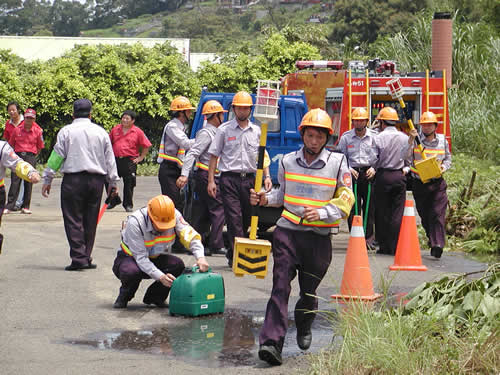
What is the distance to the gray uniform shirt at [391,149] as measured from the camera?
12.3m

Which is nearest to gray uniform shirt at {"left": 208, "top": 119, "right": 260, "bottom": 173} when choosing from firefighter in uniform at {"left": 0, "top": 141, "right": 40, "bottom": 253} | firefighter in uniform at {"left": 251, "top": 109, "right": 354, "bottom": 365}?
firefighter in uniform at {"left": 0, "top": 141, "right": 40, "bottom": 253}

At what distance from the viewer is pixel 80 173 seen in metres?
10.4

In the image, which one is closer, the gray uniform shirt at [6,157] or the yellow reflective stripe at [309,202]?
the yellow reflective stripe at [309,202]

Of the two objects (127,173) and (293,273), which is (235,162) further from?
(127,173)

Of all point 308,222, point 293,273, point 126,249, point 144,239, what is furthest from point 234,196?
point 308,222

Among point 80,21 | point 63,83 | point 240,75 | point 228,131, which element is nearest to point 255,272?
point 228,131

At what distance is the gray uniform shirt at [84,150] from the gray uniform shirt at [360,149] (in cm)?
357

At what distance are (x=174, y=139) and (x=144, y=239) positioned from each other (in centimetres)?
446

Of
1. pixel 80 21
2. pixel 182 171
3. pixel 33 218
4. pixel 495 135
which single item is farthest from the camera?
pixel 80 21

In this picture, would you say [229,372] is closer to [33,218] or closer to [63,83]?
[33,218]

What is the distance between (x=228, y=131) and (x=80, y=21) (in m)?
127

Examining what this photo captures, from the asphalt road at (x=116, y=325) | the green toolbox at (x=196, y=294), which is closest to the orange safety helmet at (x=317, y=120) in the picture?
the asphalt road at (x=116, y=325)

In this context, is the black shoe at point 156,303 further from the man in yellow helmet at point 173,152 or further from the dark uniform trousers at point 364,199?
the dark uniform trousers at point 364,199

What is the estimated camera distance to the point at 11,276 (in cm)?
1011
